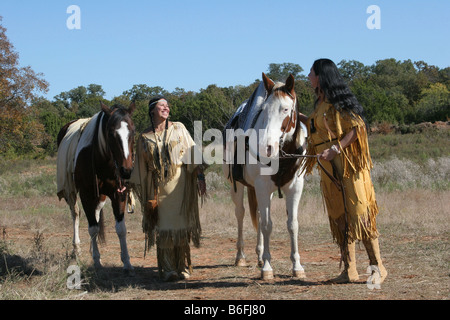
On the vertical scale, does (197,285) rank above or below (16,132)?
below

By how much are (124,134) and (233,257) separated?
110 inches

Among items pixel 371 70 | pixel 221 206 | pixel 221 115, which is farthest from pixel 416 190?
pixel 371 70

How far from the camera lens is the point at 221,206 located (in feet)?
37.7

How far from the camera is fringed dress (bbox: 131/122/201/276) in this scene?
215 inches

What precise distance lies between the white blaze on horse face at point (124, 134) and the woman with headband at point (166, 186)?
229 mm

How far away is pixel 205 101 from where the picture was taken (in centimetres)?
3553

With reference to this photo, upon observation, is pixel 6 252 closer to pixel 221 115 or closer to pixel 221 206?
pixel 221 206

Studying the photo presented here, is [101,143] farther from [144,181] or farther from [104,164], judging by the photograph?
[144,181]

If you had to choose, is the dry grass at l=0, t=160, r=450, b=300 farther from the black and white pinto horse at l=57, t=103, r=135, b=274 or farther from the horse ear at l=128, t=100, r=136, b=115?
the horse ear at l=128, t=100, r=136, b=115

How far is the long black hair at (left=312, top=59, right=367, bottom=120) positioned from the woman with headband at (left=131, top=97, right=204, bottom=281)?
1.78 metres

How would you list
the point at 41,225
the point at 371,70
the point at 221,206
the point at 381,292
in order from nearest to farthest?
the point at 381,292, the point at 41,225, the point at 221,206, the point at 371,70

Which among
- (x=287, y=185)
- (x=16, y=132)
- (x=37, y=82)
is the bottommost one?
(x=287, y=185)
